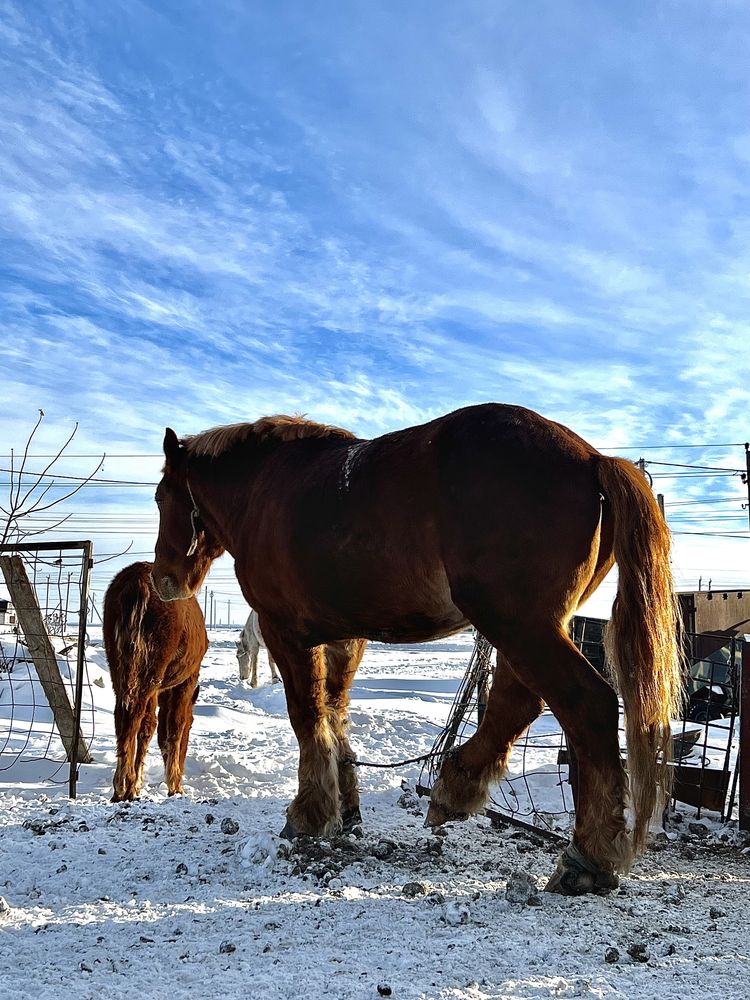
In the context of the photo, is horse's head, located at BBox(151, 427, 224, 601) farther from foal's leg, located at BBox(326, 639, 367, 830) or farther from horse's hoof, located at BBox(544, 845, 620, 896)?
horse's hoof, located at BBox(544, 845, 620, 896)

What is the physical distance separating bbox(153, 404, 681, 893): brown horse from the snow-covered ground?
0.32 metres

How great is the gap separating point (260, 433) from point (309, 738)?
193 cm

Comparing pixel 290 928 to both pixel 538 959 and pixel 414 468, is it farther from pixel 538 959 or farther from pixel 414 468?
pixel 414 468

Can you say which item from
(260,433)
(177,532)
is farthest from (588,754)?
(177,532)

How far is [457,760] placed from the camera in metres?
4.09

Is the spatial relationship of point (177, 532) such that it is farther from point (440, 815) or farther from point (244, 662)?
point (244, 662)

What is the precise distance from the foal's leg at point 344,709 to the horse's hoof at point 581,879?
1496 millimetres

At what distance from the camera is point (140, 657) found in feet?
19.7

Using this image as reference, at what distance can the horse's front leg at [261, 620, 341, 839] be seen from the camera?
398 centimetres

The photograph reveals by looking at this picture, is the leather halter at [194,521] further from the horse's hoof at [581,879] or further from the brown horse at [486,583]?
the horse's hoof at [581,879]

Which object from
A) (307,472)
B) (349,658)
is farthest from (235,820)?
(307,472)

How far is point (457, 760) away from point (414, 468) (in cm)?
174

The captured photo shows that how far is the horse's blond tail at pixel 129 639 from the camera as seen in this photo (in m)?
→ 6.02

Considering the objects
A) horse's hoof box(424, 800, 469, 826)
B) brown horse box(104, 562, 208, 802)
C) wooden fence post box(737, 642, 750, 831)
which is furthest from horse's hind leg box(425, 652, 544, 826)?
brown horse box(104, 562, 208, 802)
